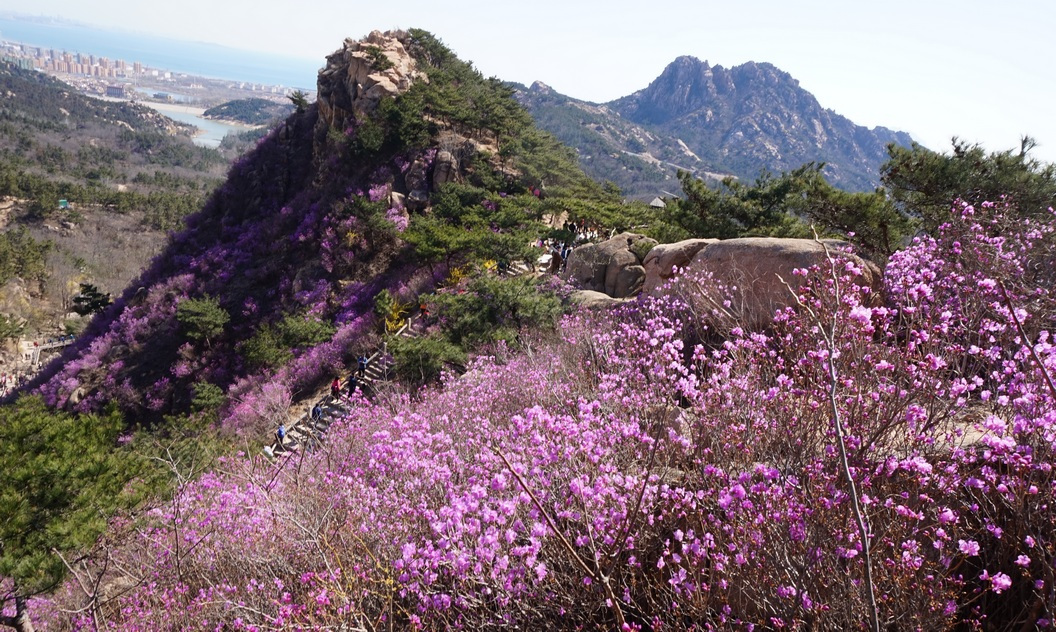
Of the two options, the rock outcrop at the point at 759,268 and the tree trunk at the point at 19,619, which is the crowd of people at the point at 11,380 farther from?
the rock outcrop at the point at 759,268

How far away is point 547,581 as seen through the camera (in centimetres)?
377

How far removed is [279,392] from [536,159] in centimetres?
1825

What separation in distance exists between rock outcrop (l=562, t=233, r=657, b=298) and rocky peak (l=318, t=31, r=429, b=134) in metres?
19.9

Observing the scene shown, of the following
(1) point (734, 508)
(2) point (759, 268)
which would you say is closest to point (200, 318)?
(2) point (759, 268)

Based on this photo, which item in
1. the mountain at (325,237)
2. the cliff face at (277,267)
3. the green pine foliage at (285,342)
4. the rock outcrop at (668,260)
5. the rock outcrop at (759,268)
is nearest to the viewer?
the rock outcrop at (759,268)

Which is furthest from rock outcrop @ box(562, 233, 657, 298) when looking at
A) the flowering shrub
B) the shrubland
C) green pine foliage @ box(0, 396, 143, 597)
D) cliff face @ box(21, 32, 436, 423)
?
green pine foliage @ box(0, 396, 143, 597)

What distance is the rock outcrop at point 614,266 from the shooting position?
629 inches

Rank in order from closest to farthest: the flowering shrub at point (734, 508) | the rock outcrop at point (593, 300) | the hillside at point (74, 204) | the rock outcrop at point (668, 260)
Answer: the flowering shrub at point (734, 508)
the rock outcrop at point (668, 260)
the rock outcrop at point (593, 300)
the hillside at point (74, 204)

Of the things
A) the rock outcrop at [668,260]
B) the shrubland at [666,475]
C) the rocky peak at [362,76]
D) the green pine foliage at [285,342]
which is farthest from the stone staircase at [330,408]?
the rocky peak at [362,76]

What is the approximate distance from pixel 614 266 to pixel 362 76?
2368 cm

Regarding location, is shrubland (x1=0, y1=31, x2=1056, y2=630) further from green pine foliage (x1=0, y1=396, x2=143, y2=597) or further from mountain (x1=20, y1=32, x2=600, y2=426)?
mountain (x1=20, y1=32, x2=600, y2=426)

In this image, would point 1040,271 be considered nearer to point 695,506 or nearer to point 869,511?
point 869,511

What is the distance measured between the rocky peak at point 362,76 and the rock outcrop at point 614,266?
19.9 meters

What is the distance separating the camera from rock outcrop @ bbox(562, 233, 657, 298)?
52.4ft
